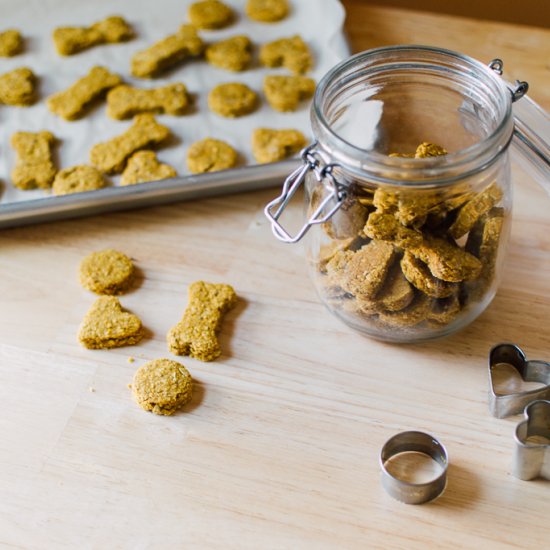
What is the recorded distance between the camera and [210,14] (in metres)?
1.25

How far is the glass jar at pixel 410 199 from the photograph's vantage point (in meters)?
0.73

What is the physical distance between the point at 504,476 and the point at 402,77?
16.2 inches

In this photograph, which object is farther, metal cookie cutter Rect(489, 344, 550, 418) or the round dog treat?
the round dog treat

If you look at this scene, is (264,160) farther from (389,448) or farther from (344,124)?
(389,448)

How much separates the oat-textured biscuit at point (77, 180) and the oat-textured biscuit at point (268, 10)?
0.39 meters

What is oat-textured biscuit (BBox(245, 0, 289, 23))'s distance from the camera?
1.26 m

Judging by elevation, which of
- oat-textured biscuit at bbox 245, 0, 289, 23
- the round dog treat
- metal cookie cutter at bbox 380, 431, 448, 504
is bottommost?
metal cookie cutter at bbox 380, 431, 448, 504

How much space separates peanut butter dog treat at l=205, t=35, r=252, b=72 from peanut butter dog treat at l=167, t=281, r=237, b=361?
1.35ft

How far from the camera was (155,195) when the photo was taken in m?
1.01

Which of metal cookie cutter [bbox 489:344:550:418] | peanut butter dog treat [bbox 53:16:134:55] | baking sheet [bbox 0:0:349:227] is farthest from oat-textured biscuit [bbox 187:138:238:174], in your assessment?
metal cookie cutter [bbox 489:344:550:418]

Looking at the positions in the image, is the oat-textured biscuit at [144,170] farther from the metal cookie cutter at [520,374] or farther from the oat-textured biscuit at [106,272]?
the metal cookie cutter at [520,374]

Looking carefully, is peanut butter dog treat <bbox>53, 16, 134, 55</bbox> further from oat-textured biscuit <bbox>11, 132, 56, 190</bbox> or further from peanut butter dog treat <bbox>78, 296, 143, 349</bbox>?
peanut butter dog treat <bbox>78, 296, 143, 349</bbox>

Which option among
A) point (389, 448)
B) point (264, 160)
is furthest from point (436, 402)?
point (264, 160)

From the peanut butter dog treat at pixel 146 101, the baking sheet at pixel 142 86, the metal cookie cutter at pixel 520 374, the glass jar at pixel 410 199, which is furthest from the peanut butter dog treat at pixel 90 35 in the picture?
the metal cookie cutter at pixel 520 374
